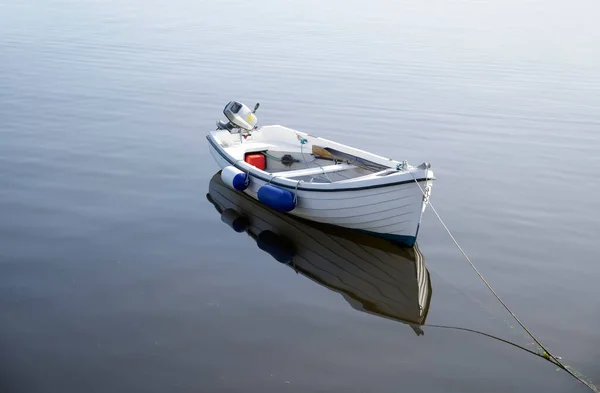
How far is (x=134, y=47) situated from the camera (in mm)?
26578

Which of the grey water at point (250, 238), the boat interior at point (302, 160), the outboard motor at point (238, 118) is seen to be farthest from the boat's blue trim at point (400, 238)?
the outboard motor at point (238, 118)

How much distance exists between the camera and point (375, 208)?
10.1 meters

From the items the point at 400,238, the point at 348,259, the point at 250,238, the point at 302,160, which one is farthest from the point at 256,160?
the point at 400,238

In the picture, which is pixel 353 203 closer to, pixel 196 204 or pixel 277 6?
pixel 196 204

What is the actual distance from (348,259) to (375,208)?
2.82ft

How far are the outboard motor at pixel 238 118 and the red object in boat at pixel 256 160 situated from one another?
2.65ft

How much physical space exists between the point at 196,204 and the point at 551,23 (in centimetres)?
3201

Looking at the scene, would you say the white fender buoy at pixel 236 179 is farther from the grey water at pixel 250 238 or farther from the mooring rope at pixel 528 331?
the mooring rope at pixel 528 331

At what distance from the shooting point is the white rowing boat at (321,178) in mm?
9859

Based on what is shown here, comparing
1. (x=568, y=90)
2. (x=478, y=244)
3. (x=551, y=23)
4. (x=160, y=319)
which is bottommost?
(x=160, y=319)

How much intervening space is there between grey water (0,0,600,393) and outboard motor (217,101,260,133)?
1.14 m

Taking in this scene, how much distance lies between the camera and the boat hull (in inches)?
386

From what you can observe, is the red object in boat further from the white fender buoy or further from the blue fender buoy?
the blue fender buoy

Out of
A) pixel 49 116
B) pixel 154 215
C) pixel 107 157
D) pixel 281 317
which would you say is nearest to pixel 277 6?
pixel 49 116
